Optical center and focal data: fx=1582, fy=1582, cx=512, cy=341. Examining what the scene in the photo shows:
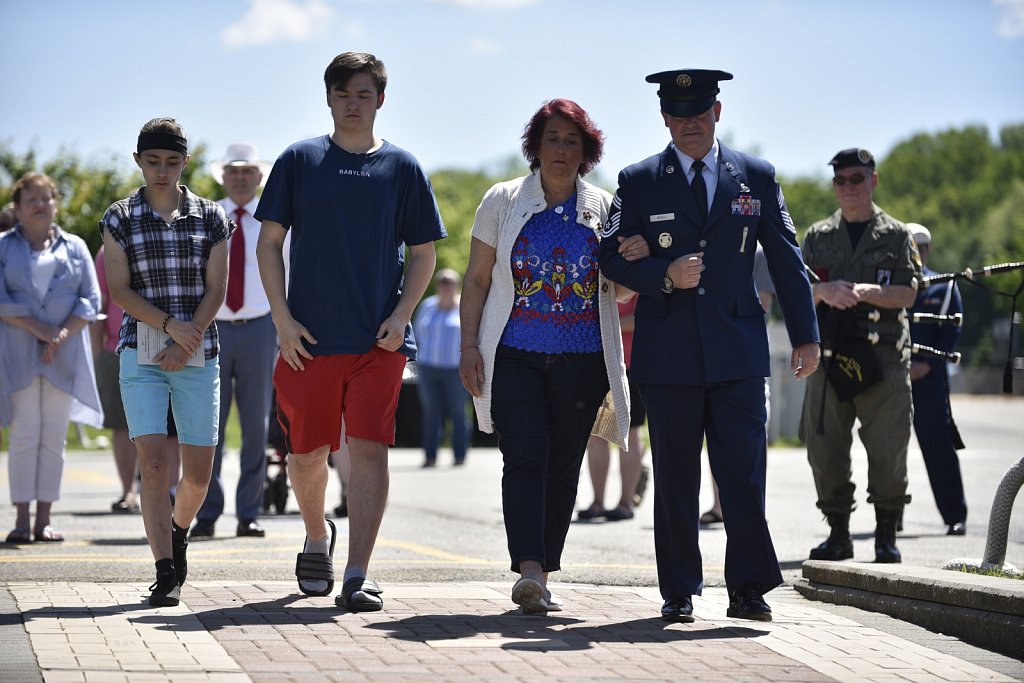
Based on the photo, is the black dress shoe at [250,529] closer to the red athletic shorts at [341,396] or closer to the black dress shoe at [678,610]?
the red athletic shorts at [341,396]

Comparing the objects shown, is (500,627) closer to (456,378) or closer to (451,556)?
(451,556)

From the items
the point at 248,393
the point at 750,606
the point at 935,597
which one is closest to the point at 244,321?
the point at 248,393

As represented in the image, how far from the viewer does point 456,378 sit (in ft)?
63.7

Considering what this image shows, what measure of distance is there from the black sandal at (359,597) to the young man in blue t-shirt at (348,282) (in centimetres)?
7

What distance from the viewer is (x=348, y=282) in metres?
6.90

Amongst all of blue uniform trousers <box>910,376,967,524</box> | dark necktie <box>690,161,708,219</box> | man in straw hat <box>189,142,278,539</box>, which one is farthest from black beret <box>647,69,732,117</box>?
blue uniform trousers <box>910,376,967,524</box>

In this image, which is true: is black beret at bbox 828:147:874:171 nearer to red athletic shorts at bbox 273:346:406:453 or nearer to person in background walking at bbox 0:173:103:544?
red athletic shorts at bbox 273:346:406:453

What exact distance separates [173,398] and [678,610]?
2434 mm

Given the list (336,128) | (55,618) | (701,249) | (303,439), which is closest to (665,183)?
(701,249)

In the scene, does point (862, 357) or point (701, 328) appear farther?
point (862, 357)

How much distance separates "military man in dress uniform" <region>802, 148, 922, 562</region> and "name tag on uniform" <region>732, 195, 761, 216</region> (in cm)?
233

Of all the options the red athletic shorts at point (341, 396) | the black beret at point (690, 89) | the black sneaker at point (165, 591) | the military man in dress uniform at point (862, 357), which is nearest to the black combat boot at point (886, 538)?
the military man in dress uniform at point (862, 357)

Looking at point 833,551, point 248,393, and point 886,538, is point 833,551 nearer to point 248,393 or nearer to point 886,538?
point 886,538

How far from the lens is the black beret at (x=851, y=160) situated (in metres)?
9.19
